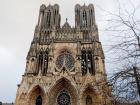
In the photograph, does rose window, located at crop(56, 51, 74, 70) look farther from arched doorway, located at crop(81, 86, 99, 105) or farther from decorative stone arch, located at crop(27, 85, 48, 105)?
arched doorway, located at crop(81, 86, 99, 105)

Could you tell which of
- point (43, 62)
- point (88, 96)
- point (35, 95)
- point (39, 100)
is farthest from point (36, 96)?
point (88, 96)

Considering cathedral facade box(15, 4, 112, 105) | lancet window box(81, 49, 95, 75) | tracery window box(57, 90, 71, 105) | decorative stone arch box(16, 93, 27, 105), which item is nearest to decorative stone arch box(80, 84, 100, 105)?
cathedral facade box(15, 4, 112, 105)

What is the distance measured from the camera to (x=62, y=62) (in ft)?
97.2

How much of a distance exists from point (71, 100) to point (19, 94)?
661 cm

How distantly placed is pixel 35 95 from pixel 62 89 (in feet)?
11.8

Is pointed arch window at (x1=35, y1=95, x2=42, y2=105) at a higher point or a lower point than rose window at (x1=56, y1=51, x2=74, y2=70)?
lower

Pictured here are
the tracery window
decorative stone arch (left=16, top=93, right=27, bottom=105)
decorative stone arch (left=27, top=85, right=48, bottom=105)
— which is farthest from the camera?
the tracery window

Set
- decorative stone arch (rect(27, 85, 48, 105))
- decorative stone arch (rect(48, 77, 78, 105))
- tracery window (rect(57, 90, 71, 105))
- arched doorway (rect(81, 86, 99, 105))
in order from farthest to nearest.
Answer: tracery window (rect(57, 90, 71, 105)), decorative stone arch (rect(48, 77, 78, 105)), decorative stone arch (rect(27, 85, 48, 105)), arched doorway (rect(81, 86, 99, 105))

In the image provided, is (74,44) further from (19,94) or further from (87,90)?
(19,94)

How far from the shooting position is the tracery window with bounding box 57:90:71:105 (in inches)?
1025

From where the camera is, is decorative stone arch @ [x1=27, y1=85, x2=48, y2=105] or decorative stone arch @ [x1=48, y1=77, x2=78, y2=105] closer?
decorative stone arch @ [x1=27, y1=85, x2=48, y2=105]

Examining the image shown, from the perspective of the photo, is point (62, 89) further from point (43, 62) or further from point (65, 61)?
point (43, 62)

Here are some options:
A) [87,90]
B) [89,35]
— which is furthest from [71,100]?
[89,35]

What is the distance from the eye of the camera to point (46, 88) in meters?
25.7
